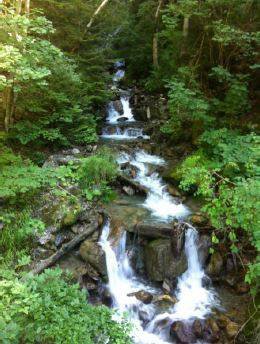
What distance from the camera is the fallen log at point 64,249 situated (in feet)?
21.4

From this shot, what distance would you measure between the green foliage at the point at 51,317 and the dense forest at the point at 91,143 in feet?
0.05

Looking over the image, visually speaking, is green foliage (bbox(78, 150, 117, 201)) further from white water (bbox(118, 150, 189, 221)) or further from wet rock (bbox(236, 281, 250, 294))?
wet rock (bbox(236, 281, 250, 294))

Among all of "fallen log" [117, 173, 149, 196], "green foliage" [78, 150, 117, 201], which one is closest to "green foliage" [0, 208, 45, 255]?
"green foliage" [78, 150, 117, 201]

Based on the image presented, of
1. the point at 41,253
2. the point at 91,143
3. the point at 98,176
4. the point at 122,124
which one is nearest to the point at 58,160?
the point at 98,176

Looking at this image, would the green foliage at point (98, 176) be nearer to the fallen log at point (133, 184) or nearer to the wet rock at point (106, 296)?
the fallen log at point (133, 184)

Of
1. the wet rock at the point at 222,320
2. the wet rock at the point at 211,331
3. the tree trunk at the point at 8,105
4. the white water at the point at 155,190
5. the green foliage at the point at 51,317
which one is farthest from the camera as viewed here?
the tree trunk at the point at 8,105

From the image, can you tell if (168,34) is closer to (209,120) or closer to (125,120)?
(125,120)

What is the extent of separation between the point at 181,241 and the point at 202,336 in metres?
2.00

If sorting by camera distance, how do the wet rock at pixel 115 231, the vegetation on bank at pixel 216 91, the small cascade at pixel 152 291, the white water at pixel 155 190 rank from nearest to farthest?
the small cascade at pixel 152 291
the wet rock at pixel 115 231
the vegetation on bank at pixel 216 91
the white water at pixel 155 190

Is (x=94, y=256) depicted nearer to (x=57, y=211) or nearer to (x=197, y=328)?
(x=57, y=211)

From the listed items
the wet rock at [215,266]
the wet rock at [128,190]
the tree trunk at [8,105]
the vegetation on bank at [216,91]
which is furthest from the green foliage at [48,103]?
the wet rock at [215,266]

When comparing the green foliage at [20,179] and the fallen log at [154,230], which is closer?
the green foliage at [20,179]

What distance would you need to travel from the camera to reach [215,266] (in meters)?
7.41

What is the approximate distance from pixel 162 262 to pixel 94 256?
145 centimetres
